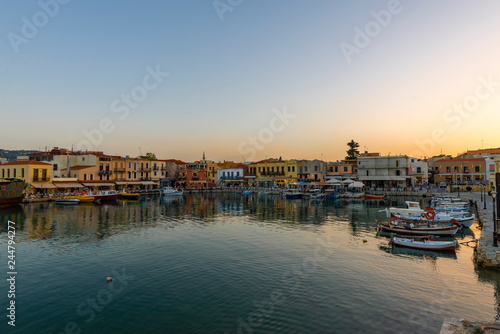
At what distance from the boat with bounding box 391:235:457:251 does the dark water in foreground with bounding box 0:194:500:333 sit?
35.5 inches

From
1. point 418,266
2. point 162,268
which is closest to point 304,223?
point 418,266

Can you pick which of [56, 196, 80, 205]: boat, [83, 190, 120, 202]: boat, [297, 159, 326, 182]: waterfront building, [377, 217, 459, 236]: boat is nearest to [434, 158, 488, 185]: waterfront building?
[297, 159, 326, 182]: waterfront building

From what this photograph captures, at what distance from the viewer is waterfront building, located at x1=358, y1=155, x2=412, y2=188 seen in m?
73.9

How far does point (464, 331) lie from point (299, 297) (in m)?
6.30

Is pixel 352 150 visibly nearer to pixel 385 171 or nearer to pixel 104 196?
pixel 385 171

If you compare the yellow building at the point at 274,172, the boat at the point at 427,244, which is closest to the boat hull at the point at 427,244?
the boat at the point at 427,244

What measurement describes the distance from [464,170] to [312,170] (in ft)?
130

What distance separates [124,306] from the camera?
42.3ft

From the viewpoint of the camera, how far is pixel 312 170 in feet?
279

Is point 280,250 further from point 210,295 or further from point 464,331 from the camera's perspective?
point 464,331

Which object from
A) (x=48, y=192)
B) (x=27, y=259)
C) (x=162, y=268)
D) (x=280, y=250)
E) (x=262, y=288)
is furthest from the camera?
(x=48, y=192)

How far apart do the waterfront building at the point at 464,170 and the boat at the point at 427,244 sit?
6216cm

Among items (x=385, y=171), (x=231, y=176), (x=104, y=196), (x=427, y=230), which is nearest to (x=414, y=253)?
(x=427, y=230)

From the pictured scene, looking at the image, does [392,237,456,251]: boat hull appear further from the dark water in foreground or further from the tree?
the tree
